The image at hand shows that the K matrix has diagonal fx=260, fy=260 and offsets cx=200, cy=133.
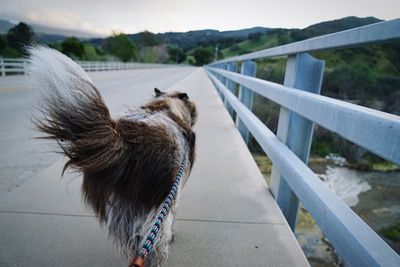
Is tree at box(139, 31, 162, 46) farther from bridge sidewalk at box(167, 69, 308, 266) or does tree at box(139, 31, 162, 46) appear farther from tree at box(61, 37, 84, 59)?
bridge sidewalk at box(167, 69, 308, 266)

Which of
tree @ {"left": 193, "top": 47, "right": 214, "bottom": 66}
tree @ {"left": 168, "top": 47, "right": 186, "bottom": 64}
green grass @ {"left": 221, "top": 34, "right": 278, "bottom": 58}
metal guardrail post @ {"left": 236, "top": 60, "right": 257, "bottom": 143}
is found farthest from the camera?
tree @ {"left": 168, "top": 47, "right": 186, "bottom": 64}

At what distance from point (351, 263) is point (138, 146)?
1111 millimetres

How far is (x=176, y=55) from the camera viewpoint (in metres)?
116

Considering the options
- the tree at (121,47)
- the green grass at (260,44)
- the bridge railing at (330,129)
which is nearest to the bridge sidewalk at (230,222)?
the bridge railing at (330,129)

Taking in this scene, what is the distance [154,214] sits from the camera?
1.45m

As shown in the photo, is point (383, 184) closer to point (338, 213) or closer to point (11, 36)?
point (338, 213)

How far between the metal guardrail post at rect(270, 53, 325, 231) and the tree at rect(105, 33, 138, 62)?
266ft

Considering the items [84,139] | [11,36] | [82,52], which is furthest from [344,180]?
[11,36]

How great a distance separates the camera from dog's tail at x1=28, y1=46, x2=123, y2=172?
1184mm

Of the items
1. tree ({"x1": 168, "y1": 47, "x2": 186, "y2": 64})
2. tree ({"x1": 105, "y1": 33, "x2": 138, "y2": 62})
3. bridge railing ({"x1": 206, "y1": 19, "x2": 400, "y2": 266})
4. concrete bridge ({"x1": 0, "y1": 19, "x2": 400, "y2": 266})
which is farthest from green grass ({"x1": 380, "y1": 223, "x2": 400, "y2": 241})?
tree ({"x1": 168, "y1": 47, "x2": 186, "y2": 64})

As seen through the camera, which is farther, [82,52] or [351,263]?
[82,52]

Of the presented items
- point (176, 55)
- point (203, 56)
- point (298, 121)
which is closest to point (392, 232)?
point (298, 121)

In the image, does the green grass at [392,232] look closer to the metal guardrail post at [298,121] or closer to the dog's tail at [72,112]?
the metal guardrail post at [298,121]

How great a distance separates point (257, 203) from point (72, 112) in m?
1.80
